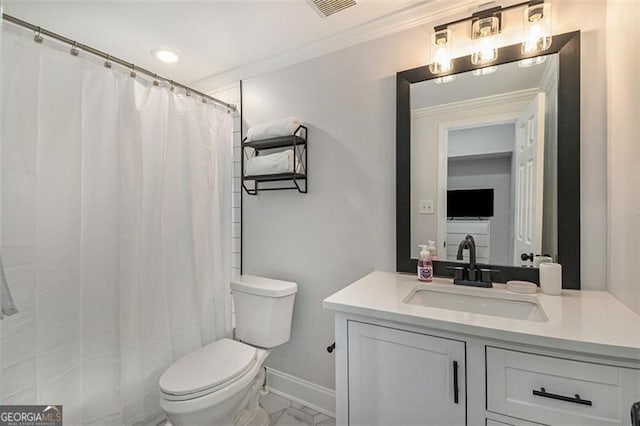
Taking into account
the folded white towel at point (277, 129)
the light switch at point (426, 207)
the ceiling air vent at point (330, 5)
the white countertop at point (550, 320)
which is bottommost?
the white countertop at point (550, 320)

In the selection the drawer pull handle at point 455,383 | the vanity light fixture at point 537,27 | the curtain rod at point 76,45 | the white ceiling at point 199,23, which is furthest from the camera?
the white ceiling at point 199,23

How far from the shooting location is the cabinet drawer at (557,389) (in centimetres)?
77

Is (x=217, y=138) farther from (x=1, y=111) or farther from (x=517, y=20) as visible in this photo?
(x=517, y=20)

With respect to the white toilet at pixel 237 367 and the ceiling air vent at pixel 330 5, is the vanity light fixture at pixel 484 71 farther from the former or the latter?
the white toilet at pixel 237 367

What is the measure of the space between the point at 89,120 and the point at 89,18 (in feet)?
2.13

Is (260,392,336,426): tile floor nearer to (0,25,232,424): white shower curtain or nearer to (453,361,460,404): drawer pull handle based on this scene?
(0,25,232,424): white shower curtain

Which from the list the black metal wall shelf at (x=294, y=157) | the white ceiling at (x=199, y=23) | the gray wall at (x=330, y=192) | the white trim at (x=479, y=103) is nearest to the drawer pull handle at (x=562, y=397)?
the gray wall at (x=330, y=192)

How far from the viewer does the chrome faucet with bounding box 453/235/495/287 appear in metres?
1.32

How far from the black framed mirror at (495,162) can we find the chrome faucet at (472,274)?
2.2 inches

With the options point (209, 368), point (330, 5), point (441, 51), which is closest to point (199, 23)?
point (330, 5)

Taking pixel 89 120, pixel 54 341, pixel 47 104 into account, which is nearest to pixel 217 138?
pixel 89 120

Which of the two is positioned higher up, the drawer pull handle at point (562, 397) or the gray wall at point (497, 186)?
the gray wall at point (497, 186)

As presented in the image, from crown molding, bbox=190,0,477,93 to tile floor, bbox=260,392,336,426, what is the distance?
221cm

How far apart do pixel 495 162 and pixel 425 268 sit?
1.99ft
